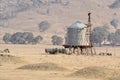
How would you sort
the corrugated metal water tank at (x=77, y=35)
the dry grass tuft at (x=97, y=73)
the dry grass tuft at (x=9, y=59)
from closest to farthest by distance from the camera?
the dry grass tuft at (x=97, y=73) → the dry grass tuft at (x=9, y=59) → the corrugated metal water tank at (x=77, y=35)

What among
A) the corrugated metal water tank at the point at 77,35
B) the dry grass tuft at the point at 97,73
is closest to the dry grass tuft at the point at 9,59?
the dry grass tuft at the point at 97,73

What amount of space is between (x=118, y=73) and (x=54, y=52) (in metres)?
51.9

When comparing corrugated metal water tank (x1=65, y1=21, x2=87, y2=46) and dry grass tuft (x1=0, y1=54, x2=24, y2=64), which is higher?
corrugated metal water tank (x1=65, y1=21, x2=87, y2=46)

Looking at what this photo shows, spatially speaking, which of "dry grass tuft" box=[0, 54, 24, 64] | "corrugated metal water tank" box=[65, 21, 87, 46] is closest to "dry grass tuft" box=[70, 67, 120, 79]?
"dry grass tuft" box=[0, 54, 24, 64]

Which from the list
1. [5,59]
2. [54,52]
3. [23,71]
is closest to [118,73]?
[23,71]

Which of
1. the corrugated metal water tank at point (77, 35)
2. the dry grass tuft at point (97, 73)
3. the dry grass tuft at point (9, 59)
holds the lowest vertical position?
the dry grass tuft at point (97, 73)

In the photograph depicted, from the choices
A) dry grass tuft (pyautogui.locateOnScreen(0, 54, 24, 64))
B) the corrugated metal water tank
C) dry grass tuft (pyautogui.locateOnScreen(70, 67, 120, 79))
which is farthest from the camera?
the corrugated metal water tank

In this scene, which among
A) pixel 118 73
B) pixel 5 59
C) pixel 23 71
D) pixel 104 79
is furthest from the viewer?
pixel 5 59

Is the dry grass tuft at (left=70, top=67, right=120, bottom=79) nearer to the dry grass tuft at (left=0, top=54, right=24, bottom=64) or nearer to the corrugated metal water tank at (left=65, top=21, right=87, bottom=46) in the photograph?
the dry grass tuft at (left=0, top=54, right=24, bottom=64)

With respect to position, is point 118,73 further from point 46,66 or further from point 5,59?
point 5,59

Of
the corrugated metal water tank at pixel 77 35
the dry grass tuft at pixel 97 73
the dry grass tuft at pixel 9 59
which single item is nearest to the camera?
the dry grass tuft at pixel 97 73

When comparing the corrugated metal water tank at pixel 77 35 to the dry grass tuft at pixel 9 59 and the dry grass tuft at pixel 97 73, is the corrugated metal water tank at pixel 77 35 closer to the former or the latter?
the dry grass tuft at pixel 9 59

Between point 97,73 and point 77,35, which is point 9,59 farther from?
point 77,35

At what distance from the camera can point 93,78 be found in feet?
162
